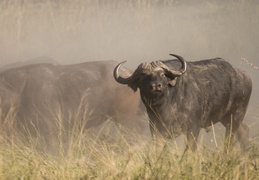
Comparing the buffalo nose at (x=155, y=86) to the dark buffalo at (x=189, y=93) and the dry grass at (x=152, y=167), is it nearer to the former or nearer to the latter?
the dark buffalo at (x=189, y=93)

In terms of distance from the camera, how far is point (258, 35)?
2088 inches

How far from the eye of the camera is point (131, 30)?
180 ft

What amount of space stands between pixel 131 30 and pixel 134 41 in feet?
4.14

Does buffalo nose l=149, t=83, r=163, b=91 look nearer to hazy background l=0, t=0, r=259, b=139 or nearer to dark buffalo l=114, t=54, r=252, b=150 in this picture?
dark buffalo l=114, t=54, r=252, b=150

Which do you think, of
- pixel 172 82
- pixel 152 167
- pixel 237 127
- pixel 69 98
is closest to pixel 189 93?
pixel 172 82

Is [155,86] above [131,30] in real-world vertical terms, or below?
above

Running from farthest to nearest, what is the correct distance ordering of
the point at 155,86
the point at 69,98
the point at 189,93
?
the point at 69,98 → the point at 189,93 → the point at 155,86

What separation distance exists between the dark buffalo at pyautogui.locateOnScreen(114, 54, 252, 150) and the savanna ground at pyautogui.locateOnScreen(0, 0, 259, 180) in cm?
93

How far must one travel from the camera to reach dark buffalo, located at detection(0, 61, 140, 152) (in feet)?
26.6

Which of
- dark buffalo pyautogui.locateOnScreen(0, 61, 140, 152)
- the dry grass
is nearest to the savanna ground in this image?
the dry grass

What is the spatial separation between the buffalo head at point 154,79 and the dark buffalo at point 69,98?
2.87m

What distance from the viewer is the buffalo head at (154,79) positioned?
494cm

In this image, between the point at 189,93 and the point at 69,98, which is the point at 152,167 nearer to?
the point at 189,93

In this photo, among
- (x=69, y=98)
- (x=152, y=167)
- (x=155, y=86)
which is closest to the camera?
(x=152, y=167)
